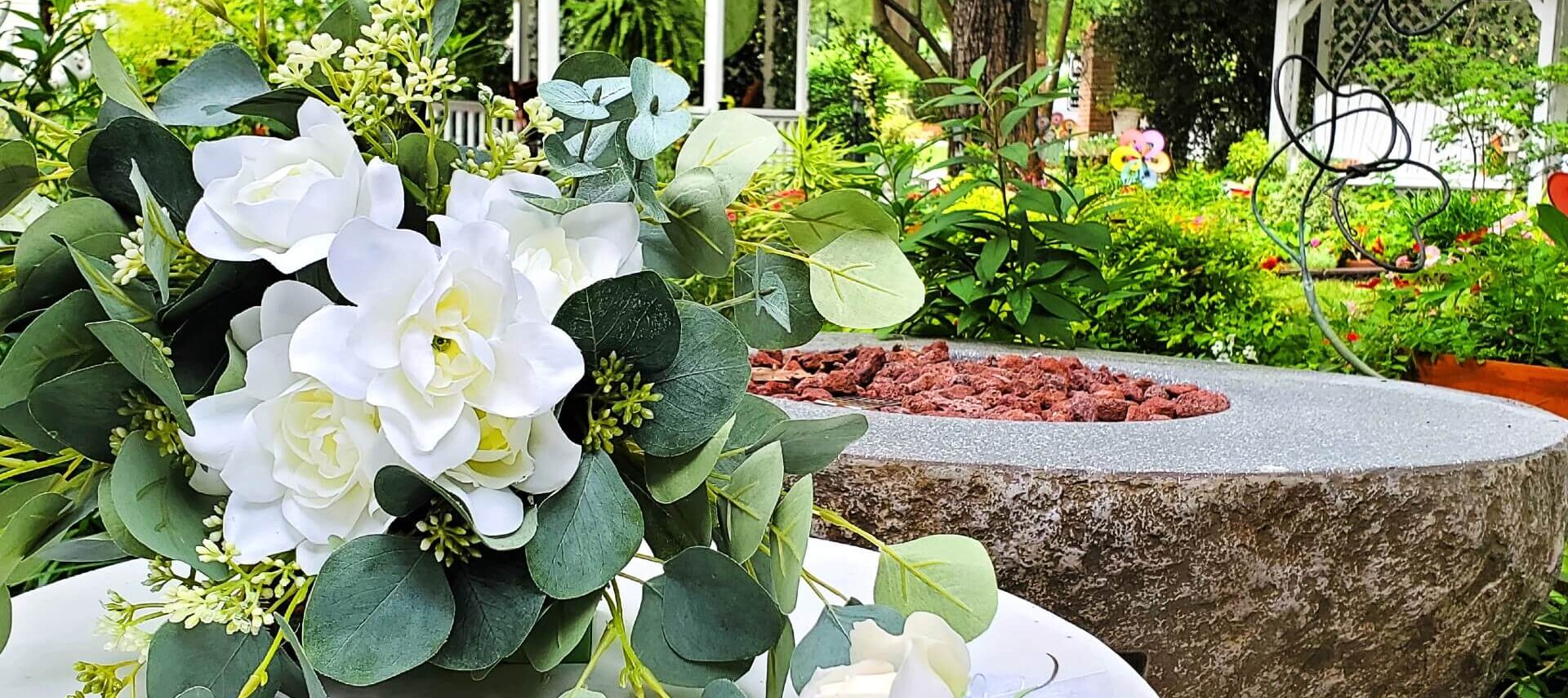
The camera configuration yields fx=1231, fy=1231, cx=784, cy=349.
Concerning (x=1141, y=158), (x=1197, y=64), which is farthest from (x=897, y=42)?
(x=1197, y=64)

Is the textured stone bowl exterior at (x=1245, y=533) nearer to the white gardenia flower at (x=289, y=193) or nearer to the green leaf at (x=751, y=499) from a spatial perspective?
the green leaf at (x=751, y=499)

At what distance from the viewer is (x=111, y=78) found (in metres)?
0.52

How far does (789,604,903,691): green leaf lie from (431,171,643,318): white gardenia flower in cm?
17

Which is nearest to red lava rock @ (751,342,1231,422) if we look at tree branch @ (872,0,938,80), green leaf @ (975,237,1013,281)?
green leaf @ (975,237,1013,281)

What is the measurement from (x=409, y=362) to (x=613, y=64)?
188mm

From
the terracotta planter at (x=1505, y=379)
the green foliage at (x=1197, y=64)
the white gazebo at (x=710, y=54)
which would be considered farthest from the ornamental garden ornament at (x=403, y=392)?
the green foliage at (x=1197, y=64)

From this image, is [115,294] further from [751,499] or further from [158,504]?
[751,499]

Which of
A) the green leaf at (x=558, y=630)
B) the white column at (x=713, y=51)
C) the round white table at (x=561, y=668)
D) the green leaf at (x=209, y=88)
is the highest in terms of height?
the white column at (x=713, y=51)

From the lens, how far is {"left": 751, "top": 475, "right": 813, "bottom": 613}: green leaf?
53 cm

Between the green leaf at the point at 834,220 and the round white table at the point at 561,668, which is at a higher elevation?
the green leaf at the point at 834,220

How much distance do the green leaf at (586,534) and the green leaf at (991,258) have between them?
1.82 metres

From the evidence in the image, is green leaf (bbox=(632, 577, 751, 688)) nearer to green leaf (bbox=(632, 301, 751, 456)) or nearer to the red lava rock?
green leaf (bbox=(632, 301, 751, 456))

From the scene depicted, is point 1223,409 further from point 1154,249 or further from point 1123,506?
point 1154,249

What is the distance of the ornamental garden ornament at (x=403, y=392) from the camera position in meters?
0.44
